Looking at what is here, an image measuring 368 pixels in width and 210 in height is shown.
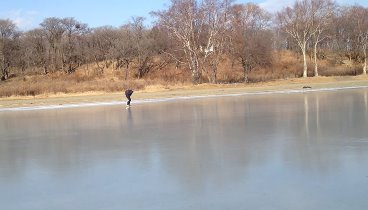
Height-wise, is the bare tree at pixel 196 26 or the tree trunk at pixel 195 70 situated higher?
the bare tree at pixel 196 26

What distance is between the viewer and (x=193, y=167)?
6867mm

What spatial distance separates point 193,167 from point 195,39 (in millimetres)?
35713

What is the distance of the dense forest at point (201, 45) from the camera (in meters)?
40.8

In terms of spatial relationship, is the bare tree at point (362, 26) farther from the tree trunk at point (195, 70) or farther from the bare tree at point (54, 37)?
the bare tree at point (54, 37)

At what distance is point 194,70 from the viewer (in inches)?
1590

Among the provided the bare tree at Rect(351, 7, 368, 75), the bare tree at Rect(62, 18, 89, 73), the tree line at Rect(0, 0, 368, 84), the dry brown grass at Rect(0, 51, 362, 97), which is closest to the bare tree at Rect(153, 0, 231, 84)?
the tree line at Rect(0, 0, 368, 84)

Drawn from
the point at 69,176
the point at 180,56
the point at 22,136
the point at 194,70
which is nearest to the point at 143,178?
the point at 69,176

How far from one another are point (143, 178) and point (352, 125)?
256 inches

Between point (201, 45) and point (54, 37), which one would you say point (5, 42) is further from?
point (201, 45)

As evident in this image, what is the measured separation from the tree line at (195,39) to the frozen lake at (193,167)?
2910 cm

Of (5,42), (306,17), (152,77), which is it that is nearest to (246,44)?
(306,17)

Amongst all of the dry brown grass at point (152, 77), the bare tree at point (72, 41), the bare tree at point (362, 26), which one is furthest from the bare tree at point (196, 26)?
the bare tree at point (72, 41)

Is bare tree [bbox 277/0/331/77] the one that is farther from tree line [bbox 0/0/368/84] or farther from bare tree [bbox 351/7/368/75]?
bare tree [bbox 351/7/368/75]

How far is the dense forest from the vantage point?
40.8 meters
